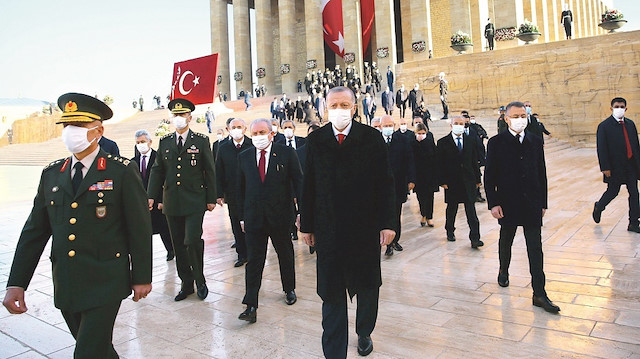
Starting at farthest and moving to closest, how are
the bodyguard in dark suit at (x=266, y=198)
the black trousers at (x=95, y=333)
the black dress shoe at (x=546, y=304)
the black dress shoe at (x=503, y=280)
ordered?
1. the black dress shoe at (x=503, y=280)
2. the bodyguard in dark suit at (x=266, y=198)
3. the black dress shoe at (x=546, y=304)
4. the black trousers at (x=95, y=333)

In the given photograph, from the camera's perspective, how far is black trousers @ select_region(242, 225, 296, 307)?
3.63 meters

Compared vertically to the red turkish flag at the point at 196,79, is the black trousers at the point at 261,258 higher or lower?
lower

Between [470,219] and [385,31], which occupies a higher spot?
[385,31]

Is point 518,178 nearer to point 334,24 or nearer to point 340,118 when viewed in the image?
point 340,118

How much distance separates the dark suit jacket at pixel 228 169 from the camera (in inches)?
211

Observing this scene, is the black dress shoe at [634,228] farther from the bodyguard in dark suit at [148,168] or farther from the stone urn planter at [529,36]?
the stone urn planter at [529,36]

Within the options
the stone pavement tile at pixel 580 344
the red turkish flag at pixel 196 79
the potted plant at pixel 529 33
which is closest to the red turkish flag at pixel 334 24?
the potted plant at pixel 529 33

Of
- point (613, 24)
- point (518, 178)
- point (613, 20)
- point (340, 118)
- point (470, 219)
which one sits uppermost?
point (613, 20)

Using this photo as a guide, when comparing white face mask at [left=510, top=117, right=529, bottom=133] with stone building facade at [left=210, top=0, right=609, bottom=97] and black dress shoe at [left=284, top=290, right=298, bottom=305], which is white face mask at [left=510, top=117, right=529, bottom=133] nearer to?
black dress shoe at [left=284, top=290, right=298, bottom=305]

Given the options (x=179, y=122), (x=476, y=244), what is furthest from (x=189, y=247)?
(x=476, y=244)

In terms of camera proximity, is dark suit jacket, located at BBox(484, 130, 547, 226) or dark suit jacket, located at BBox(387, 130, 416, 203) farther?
dark suit jacket, located at BBox(387, 130, 416, 203)

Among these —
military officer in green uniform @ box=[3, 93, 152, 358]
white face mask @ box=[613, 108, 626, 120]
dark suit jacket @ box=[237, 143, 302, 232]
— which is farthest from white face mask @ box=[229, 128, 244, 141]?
white face mask @ box=[613, 108, 626, 120]

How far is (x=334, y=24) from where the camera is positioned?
32062 millimetres

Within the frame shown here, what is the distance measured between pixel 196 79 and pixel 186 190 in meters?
12.6
